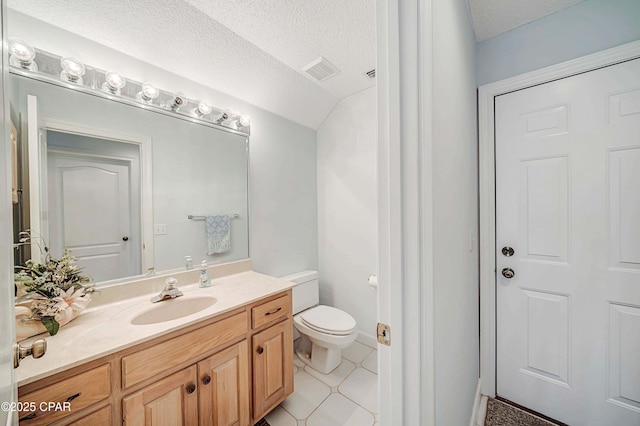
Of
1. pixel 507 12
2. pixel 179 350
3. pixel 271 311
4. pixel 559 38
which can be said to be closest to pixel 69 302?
pixel 179 350

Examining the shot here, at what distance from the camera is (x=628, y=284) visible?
4.11 feet

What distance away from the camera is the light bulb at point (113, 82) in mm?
1285

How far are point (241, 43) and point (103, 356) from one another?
1847 millimetres

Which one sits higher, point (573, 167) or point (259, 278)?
point (573, 167)

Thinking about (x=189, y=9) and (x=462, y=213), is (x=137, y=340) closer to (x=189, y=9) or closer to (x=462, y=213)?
(x=462, y=213)

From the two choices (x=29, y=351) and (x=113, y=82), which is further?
(x=113, y=82)

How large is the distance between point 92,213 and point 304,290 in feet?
5.28

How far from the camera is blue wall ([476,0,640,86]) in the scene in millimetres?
1249

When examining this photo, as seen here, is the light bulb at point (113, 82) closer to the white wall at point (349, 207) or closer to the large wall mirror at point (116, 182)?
the large wall mirror at point (116, 182)

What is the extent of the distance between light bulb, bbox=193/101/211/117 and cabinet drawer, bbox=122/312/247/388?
1.40 m

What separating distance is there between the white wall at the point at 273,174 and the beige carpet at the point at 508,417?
5.68 feet

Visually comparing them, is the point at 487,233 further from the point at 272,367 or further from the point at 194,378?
the point at 194,378

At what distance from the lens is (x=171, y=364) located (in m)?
1.03

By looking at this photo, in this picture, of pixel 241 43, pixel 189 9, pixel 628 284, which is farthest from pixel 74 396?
pixel 628 284
